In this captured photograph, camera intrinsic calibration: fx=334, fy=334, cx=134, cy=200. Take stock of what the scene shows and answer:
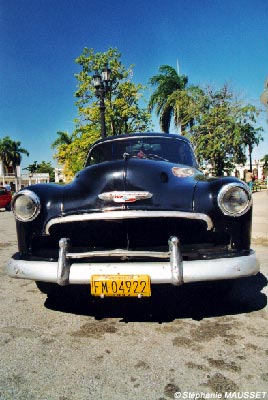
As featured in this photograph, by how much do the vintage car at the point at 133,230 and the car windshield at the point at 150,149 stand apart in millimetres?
1012

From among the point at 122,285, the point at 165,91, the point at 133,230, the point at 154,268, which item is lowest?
the point at 122,285

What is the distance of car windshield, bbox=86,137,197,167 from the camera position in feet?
13.2

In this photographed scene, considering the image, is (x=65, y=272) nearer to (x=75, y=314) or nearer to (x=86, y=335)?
(x=86, y=335)

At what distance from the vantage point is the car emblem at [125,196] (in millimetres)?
2628

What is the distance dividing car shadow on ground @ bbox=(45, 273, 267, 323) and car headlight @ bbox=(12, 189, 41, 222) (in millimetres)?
690

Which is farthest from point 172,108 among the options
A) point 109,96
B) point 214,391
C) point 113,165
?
point 214,391

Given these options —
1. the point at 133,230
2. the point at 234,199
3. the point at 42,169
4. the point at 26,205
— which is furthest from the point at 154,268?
the point at 42,169

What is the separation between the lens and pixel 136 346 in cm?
233

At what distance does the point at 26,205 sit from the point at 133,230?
97cm

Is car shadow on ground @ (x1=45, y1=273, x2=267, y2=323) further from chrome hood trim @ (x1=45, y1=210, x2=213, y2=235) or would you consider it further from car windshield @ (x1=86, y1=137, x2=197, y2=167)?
car windshield @ (x1=86, y1=137, x2=197, y2=167)

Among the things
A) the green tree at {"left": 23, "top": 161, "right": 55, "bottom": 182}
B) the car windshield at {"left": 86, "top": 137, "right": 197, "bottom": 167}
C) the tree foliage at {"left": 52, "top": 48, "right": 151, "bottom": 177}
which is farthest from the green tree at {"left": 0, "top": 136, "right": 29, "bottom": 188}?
the car windshield at {"left": 86, "top": 137, "right": 197, "bottom": 167}

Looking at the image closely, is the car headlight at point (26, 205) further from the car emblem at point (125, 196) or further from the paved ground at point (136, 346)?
the paved ground at point (136, 346)

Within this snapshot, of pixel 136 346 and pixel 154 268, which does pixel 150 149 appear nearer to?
pixel 154 268

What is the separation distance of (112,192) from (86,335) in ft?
3.65
